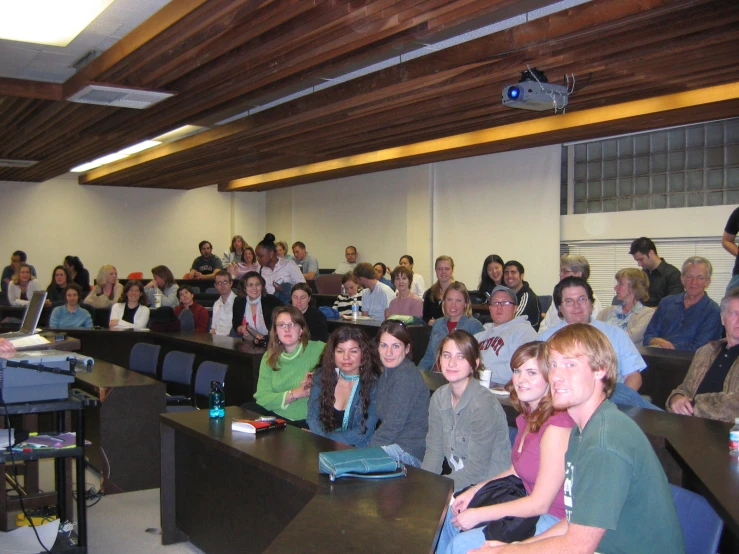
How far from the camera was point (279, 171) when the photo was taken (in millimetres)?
12578

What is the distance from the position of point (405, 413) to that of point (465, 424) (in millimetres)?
430

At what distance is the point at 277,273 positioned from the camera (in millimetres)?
7551

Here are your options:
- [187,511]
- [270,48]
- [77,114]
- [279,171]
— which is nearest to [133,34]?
[270,48]

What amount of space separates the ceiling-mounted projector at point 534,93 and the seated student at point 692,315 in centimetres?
153

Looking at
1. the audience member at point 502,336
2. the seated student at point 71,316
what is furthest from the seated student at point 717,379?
the seated student at point 71,316

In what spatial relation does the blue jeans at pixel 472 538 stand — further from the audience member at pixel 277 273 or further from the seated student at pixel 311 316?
the audience member at pixel 277 273

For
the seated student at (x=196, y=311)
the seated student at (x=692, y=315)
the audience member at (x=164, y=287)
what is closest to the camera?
the seated student at (x=692, y=315)

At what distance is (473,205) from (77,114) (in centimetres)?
554

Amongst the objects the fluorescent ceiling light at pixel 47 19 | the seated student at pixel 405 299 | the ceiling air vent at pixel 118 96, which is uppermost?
the fluorescent ceiling light at pixel 47 19

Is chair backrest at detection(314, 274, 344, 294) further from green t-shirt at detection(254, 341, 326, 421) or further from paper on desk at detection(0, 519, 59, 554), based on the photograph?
paper on desk at detection(0, 519, 59, 554)

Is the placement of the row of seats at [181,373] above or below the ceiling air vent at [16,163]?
below

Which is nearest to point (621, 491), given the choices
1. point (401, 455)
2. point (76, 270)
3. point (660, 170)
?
point (401, 455)

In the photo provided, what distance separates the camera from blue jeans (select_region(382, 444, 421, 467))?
300cm

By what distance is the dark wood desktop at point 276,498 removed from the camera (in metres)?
2.03
